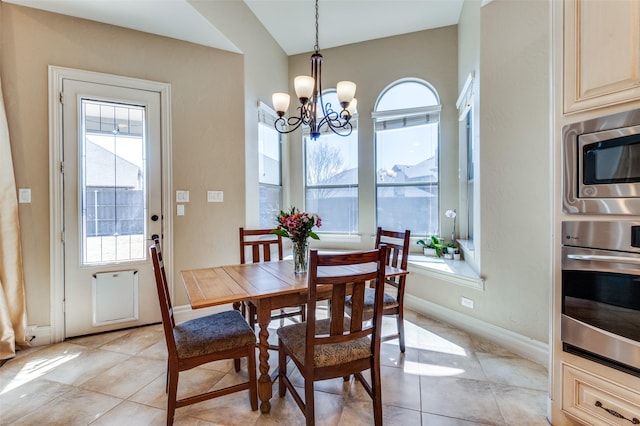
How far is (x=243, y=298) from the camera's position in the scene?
5.12ft

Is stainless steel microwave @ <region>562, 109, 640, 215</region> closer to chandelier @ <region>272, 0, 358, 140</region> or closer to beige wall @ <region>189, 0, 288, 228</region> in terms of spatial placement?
chandelier @ <region>272, 0, 358, 140</region>

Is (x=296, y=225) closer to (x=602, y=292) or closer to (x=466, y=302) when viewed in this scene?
(x=602, y=292)

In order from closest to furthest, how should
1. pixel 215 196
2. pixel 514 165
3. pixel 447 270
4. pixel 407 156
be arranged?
pixel 514 165 < pixel 447 270 < pixel 215 196 < pixel 407 156

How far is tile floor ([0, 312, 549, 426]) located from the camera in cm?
166

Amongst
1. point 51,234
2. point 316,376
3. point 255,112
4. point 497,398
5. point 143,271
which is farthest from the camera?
point 255,112

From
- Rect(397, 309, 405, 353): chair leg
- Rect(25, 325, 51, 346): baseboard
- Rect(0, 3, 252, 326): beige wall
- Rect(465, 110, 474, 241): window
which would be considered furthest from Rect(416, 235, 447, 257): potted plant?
Rect(25, 325, 51, 346): baseboard

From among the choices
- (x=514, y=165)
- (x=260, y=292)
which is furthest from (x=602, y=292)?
(x=260, y=292)

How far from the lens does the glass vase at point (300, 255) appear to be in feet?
6.68

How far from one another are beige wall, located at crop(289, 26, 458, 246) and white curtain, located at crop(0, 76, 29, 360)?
289 cm

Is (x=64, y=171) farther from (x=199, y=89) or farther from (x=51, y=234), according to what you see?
(x=199, y=89)

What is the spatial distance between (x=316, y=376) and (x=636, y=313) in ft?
4.84

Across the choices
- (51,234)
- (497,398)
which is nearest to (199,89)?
(51,234)

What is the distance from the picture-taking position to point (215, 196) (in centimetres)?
312

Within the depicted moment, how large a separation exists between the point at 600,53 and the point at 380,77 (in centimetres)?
278
